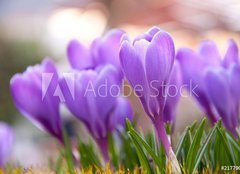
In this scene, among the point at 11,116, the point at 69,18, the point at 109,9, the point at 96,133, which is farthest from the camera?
the point at 109,9

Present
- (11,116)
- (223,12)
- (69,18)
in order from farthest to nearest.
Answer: (69,18), (223,12), (11,116)

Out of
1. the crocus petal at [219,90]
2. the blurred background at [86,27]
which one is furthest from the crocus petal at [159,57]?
the blurred background at [86,27]

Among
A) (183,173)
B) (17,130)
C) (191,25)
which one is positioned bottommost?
(17,130)

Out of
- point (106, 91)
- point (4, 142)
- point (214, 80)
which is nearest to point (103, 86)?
point (106, 91)

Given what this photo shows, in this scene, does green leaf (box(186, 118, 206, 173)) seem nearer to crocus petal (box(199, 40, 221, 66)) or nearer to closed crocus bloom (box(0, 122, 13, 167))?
crocus petal (box(199, 40, 221, 66))

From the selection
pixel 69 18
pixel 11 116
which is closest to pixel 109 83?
pixel 11 116

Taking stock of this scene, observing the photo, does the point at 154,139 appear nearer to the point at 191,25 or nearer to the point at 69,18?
the point at 191,25

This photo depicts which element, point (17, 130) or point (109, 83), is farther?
point (17, 130)

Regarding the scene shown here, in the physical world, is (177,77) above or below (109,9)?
below
